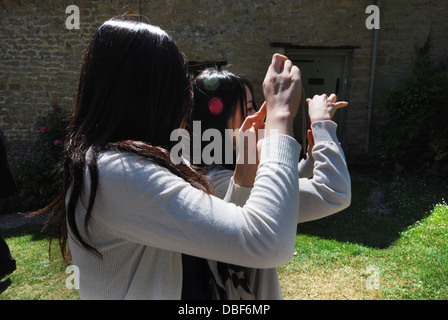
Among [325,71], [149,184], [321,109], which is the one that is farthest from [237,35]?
[149,184]

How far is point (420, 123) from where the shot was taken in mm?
6246

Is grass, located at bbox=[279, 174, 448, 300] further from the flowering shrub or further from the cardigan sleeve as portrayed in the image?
the flowering shrub

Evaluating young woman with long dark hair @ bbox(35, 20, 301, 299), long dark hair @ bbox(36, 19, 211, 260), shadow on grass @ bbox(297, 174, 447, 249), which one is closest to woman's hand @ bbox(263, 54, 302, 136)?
young woman with long dark hair @ bbox(35, 20, 301, 299)

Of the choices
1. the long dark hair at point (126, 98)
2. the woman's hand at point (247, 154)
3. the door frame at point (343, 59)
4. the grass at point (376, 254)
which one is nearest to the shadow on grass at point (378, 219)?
the grass at point (376, 254)

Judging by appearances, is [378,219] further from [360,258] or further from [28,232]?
[28,232]

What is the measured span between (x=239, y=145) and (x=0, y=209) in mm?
7674

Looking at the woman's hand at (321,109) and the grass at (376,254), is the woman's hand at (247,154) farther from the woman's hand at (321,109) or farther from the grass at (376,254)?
the grass at (376,254)

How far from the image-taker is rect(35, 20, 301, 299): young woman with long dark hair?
0.77 m

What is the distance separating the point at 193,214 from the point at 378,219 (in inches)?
187

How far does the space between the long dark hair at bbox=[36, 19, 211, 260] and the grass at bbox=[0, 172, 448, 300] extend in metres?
2.78

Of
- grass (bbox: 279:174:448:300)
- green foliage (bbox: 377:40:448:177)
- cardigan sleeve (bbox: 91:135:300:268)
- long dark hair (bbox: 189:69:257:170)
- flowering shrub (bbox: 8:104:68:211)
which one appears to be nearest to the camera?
cardigan sleeve (bbox: 91:135:300:268)

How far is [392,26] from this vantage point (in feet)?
22.5

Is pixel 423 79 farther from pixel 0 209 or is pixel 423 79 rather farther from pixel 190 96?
pixel 0 209
